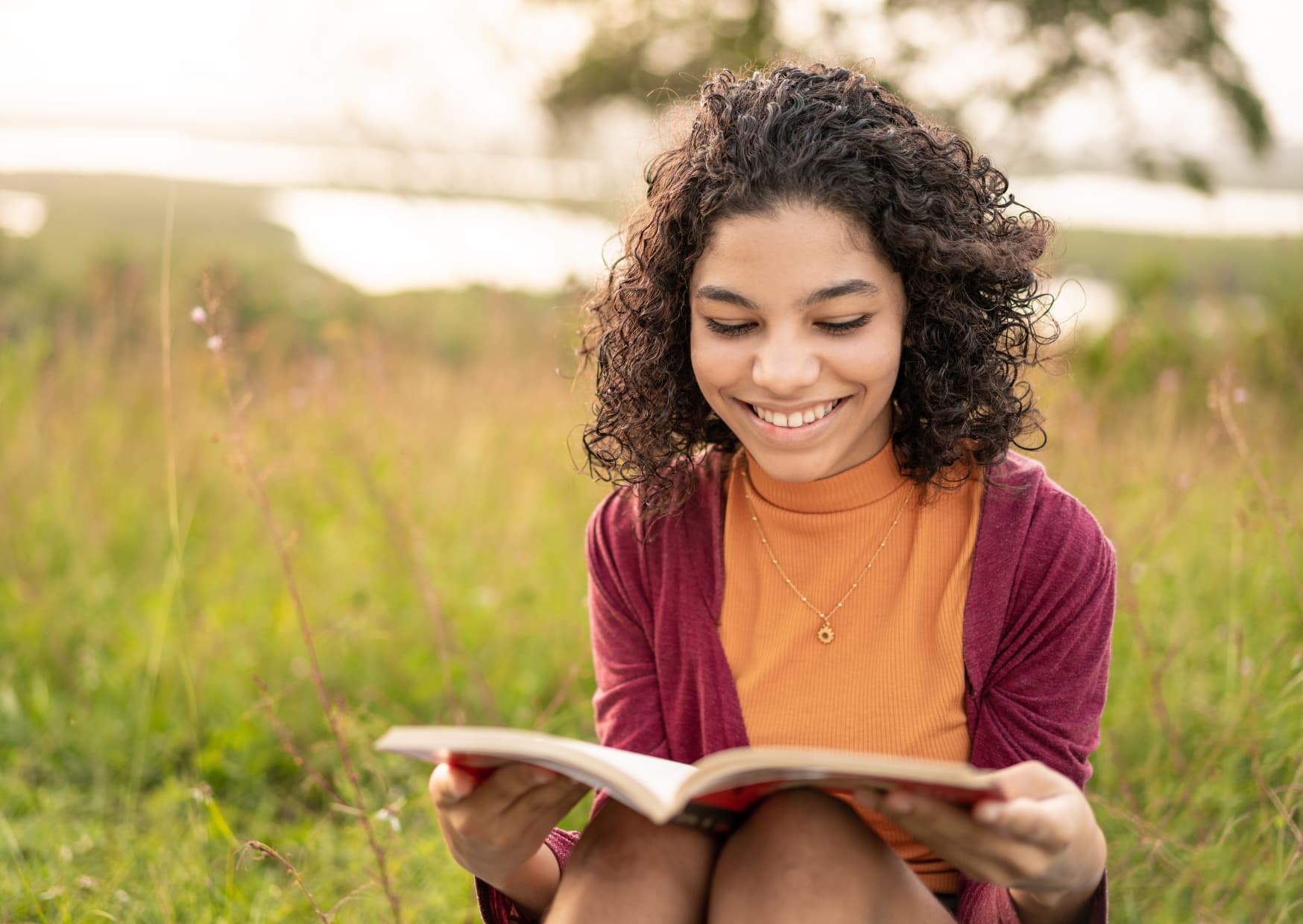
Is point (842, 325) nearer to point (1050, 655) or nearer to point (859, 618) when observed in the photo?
point (859, 618)

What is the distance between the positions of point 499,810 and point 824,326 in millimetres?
801

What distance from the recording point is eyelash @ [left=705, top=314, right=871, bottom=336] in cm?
174

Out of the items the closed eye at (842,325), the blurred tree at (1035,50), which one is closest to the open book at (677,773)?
the closed eye at (842,325)

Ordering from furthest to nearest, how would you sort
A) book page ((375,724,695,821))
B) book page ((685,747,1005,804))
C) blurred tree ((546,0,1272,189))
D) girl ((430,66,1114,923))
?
1. blurred tree ((546,0,1272,189))
2. girl ((430,66,1114,923))
3. book page ((375,724,695,821))
4. book page ((685,747,1005,804))

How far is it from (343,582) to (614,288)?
5.99 ft

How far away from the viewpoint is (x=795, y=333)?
1.73 metres

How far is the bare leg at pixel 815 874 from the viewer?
4.88 ft

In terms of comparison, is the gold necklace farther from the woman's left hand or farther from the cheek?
the woman's left hand

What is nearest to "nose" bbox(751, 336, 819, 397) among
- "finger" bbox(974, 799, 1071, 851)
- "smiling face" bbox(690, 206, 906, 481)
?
"smiling face" bbox(690, 206, 906, 481)

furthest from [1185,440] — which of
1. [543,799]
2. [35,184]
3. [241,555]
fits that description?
[35,184]

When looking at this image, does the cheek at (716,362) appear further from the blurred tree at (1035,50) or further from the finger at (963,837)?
the blurred tree at (1035,50)

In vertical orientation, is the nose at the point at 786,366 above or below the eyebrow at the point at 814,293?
below

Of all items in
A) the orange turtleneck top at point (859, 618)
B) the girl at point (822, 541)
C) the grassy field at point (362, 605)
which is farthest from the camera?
the grassy field at point (362, 605)

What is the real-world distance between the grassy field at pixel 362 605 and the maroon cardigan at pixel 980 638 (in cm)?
37
